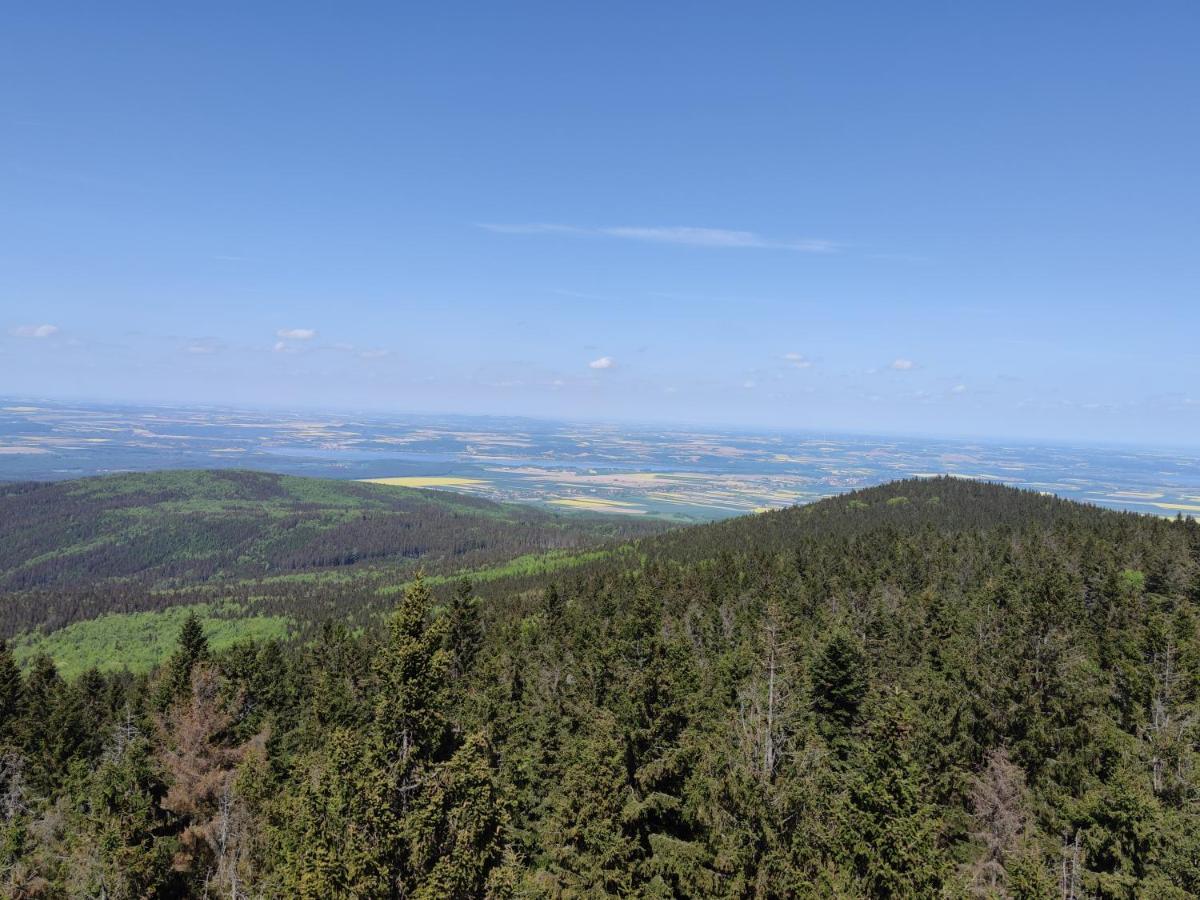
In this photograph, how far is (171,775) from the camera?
105 feet

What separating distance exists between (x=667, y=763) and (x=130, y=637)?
17275cm

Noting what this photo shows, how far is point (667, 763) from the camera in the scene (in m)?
22.1

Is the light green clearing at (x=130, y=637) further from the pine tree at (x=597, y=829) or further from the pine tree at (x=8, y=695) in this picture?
the pine tree at (x=597, y=829)

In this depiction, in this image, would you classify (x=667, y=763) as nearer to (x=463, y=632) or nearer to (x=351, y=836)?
(x=351, y=836)

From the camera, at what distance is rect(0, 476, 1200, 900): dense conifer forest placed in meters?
16.8

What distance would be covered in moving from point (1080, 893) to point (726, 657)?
28.1m

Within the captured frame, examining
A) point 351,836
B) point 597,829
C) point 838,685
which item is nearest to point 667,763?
point 597,829

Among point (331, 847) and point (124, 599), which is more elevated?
point (331, 847)

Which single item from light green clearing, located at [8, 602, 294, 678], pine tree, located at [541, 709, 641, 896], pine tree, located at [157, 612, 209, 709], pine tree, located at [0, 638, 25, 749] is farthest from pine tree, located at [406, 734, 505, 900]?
light green clearing, located at [8, 602, 294, 678]

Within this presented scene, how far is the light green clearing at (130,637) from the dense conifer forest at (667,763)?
75572 millimetres

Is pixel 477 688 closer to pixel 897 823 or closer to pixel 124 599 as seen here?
pixel 897 823

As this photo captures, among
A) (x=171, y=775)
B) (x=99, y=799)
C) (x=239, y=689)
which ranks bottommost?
(x=239, y=689)

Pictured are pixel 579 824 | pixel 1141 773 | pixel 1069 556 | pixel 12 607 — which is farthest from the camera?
pixel 12 607

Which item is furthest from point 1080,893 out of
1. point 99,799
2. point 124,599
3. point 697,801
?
point 124,599
